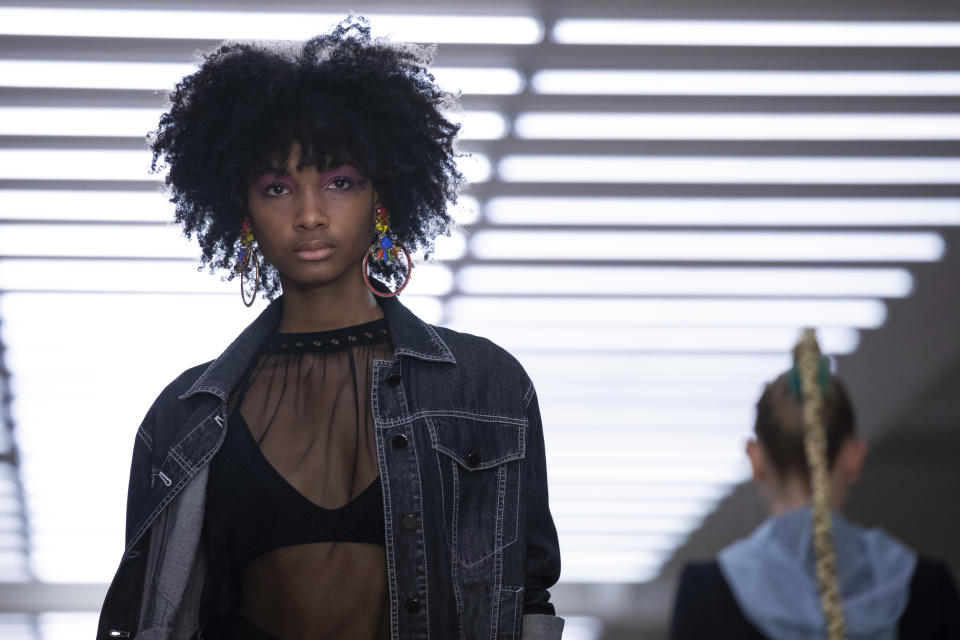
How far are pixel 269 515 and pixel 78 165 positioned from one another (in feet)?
18.5

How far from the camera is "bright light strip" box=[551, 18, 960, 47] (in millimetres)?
7027

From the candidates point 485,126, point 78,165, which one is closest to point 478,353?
point 485,126

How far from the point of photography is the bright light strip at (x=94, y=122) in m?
7.53

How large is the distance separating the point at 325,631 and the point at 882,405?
8.08m

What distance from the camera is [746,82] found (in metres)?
7.38

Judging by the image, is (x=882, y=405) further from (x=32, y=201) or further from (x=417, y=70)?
(x=417, y=70)

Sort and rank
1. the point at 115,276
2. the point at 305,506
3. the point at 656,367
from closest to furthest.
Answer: the point at 305,506
the point at 115,276
the point at 656,367

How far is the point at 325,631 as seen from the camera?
2.64 meters

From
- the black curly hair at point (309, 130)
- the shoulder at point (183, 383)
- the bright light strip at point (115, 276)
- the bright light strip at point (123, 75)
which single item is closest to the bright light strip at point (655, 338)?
the bright light strip at point (115, 276)

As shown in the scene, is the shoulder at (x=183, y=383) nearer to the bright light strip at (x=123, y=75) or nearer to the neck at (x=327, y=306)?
the neck at (x=327, y=306)

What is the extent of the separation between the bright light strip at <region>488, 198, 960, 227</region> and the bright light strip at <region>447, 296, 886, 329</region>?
2.54 ft

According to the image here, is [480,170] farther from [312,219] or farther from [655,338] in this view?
[312,219]

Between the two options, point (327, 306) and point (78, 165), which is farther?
point (78, 165)

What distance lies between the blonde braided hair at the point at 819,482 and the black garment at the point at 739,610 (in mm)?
Answer: 105
